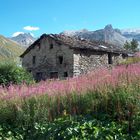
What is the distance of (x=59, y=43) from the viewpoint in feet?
137

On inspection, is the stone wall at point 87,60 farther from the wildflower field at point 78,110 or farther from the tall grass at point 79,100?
the tall grass at point 79,100

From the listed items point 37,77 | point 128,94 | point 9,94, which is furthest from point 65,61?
point 128,94

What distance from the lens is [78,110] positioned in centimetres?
888

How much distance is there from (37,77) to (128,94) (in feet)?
123

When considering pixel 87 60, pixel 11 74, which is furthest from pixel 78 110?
pixel 87 60

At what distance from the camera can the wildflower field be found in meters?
Answer: 7.47

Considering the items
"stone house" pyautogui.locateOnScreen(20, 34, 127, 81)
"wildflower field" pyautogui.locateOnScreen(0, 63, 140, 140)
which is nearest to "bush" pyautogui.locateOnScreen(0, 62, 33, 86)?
"wildflower field" pyautogui.locateOnScreen(0, 63, 140, 140)

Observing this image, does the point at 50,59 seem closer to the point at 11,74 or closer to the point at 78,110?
the point at 11,74

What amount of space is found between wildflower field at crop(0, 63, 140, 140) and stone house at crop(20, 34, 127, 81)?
29.8 m

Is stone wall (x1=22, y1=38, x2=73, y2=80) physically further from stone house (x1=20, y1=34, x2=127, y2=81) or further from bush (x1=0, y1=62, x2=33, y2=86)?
bush (x1=0, y1=62, x2=33, y2=86)

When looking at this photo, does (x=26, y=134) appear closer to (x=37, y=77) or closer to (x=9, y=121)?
(x=9, y=121)

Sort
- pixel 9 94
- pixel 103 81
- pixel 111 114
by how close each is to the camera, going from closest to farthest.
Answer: pixel 111 114, pixel 103 81, pixel 9 94

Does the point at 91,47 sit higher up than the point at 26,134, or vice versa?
the point at 91,47

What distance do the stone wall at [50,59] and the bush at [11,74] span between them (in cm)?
1843
